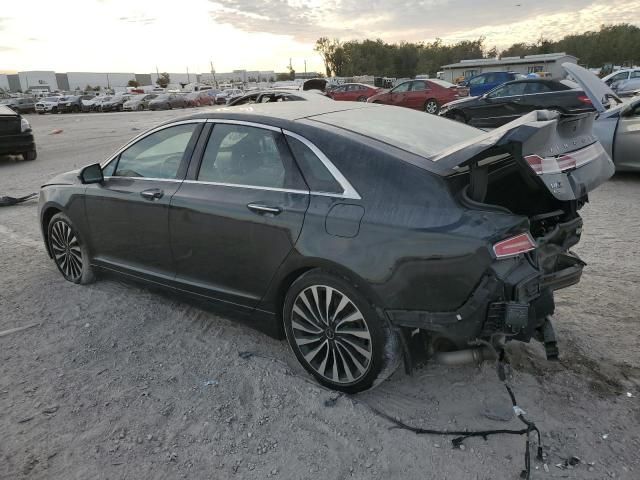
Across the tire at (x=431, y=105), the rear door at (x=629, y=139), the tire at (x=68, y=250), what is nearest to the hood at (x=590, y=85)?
the rear door at (x=629, y=139)

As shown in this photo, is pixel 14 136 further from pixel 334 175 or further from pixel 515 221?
pixel 515 221

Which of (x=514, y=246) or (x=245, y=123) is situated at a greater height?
(x=245, y=123)

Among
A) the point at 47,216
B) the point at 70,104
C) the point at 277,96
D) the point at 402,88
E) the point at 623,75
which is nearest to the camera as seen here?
the point at 47,216

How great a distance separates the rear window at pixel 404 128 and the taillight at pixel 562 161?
0.55 meters

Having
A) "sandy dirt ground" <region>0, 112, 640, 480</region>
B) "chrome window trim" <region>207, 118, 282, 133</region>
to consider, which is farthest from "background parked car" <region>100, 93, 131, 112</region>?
"chrome window trim" <region>207, 118, 282, 133</region>

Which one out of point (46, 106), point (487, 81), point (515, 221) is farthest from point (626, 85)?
point (46, 106)

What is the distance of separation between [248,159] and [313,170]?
0.59 m

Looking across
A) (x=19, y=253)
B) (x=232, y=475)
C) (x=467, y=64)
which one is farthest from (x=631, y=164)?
(x=467, y=64)

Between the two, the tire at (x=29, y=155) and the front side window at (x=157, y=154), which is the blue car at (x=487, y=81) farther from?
the front side window at (x=157, y=154)

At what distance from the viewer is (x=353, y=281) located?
278cm

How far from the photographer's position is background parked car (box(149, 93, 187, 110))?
141ft

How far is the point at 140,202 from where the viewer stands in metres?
3.88

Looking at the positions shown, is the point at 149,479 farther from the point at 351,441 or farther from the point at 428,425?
the point at 428,425

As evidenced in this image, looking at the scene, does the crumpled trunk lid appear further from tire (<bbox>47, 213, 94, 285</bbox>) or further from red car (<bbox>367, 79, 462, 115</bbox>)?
red car (<bbox>367, 79, 462, 115</bbox>)
